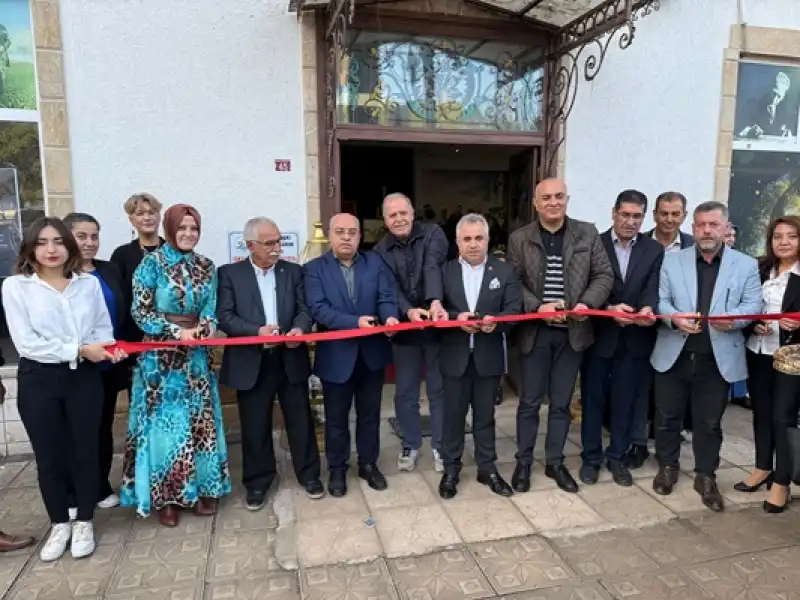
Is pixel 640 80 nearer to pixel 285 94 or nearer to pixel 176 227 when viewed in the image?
pixel 285 94

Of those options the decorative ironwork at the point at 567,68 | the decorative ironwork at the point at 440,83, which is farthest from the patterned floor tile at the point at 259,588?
the decorative ironwork at the point at 567,68

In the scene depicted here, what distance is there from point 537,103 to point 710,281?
102 inches

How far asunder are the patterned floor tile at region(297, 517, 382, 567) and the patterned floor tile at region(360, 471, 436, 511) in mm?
252

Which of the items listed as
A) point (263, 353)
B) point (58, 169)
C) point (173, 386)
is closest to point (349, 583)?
point (263, 353)

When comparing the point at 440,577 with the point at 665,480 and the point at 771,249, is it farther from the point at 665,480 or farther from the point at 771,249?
the point at 771,249

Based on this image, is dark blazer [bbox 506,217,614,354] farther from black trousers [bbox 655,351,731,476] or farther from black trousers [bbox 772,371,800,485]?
black trousers [bbox 772,371,800,485]

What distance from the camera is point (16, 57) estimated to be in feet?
13.6

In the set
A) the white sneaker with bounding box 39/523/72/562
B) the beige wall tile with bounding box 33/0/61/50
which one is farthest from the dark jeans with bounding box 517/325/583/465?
the beige wall tile with bounding box 33/0/61/50

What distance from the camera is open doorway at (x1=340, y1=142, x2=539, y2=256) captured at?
8430 millimetres

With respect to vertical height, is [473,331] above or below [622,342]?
above

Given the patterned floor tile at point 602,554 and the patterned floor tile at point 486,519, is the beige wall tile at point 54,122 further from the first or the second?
the patterned floor tile at point 602,554

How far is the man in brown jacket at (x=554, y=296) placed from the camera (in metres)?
3.44

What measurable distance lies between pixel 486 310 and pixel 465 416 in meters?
0.73

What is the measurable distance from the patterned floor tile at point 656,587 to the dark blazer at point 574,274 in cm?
130
